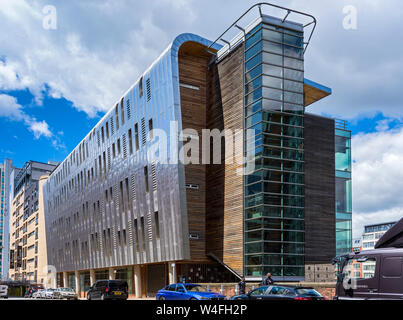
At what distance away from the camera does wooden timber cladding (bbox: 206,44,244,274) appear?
33.6m

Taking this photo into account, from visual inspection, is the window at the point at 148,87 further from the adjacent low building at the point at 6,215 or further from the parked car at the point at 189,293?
the adjacent low building at the point at 6,215

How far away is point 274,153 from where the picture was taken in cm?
3294

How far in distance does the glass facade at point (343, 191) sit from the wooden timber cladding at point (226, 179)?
1179 centimetres

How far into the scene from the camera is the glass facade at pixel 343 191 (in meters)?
Answer: 41.4

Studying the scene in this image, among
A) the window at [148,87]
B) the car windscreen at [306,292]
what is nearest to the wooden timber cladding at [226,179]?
the window at [148,87]

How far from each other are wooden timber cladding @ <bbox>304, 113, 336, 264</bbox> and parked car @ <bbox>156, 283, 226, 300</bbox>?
19.5 metres

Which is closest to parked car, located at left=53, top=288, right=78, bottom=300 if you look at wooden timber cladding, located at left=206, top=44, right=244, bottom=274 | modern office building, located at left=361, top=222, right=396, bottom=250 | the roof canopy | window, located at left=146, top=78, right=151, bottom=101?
wooden timber cladding, located at left=206, top=44, right=244, bottom=274

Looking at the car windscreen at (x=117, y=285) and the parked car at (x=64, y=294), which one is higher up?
the car windscreen at (x=117, y=285)

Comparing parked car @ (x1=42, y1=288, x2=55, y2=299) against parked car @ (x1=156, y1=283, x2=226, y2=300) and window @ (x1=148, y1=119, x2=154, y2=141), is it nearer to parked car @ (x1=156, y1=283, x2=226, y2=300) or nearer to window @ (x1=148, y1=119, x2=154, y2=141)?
window @ (x1=148, y1=119, x2=154, y2=141)

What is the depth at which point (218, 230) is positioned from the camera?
3584 cm

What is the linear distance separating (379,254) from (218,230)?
21827 mm

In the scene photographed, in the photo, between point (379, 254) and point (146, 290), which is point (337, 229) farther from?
point (379, 254)

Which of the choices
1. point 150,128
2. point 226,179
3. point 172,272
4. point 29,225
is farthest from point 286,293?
point 29,225
